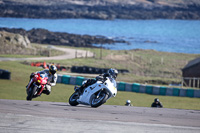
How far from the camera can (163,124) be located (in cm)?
1023

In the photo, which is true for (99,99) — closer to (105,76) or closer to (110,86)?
(110,86)

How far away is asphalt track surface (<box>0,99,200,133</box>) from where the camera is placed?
9.20 m

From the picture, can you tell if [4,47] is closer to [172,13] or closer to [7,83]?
[7,83]

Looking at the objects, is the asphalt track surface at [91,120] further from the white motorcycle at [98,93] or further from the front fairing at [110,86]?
the front fairing at [110,86]

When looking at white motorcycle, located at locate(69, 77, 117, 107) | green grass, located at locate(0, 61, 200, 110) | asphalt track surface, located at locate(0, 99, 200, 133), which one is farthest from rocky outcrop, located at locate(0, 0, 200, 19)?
asphalt track surface, located at locate(0, 99, 200, 133)

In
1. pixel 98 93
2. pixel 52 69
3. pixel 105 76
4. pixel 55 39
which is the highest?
pixel 55 39

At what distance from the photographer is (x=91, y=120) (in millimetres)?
10289

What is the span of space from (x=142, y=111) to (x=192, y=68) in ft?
91.2

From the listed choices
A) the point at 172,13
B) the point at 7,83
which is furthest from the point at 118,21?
the point at 7,83

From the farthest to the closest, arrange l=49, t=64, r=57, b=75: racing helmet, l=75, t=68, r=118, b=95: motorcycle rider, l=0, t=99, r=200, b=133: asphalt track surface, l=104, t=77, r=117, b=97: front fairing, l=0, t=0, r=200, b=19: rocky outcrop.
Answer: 1. l=0, t=0, r=200, b=19: rocky outcrop
2. l=49, t=64, r=57, b=75: racing helmet
3. l=75, t=68, r=118, b=95: motorcycle rider
4. l=104, t=77, r=117, b=97: front fairing
5. l=0, t=99, r=200, b=133: asphalt track surface

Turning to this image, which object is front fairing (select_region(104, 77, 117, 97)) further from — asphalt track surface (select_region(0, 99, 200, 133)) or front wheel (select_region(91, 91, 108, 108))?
asphalt track surface (select_region(0, 99, 200, 133))

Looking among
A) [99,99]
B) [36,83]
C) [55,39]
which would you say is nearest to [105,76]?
[99,99]

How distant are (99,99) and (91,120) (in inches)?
102

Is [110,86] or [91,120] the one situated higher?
[110,86]
